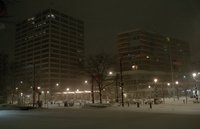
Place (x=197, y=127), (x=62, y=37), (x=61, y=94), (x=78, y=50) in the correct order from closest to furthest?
(x=197, y=127)
(x=61, y=94)
(x=62, y=37)
(x=78, y=50)

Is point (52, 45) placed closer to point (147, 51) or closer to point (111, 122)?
point (147, 51)

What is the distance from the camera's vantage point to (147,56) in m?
153

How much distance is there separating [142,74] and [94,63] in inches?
3113

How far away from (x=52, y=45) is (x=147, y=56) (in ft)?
194

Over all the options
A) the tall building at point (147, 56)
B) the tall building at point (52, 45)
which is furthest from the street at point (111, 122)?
the tall building at point (52, 45)

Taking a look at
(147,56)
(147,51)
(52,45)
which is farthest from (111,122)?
(52,45)

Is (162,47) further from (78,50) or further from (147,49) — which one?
(78,50)

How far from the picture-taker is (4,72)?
6931cm

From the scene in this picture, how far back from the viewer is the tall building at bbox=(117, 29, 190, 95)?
14188 centimetres

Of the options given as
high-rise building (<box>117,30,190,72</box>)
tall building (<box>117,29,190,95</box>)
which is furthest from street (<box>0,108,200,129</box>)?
high-rise building (<box>117,30,190,72</box>)

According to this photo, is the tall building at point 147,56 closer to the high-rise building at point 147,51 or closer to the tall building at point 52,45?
the high-rise building at point 147,51

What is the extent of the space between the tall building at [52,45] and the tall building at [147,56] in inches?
1269

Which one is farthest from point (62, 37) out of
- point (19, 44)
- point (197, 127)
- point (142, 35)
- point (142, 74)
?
point (197, 127)

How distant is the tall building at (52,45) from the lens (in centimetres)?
16600
